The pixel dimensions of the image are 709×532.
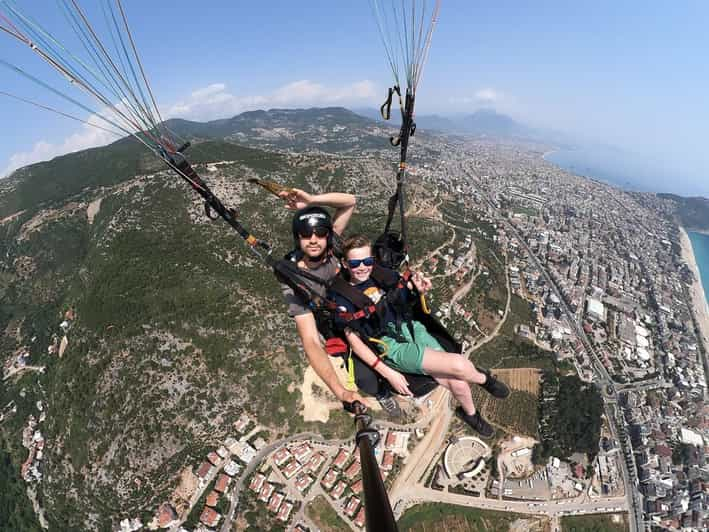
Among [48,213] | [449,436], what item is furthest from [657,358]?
[48,213]

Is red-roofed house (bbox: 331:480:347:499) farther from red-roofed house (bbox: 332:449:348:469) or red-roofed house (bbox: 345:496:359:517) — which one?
red-roofed house (bbox: 332:449:348:469)

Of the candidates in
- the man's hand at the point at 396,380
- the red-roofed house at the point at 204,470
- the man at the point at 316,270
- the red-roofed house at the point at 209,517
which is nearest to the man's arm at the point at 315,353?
the man at the point at 316,270

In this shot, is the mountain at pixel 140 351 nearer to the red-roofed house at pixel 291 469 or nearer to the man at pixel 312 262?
the red-roofed house at pixel 291 469

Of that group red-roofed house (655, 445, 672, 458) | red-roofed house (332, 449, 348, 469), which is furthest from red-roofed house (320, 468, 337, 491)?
red-roofed house (655, 445, 672, 458)

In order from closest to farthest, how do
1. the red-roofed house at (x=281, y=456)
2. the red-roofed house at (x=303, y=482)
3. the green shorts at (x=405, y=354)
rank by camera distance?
the green shorts at (x=405, y=354) < the red-roofed house at (x=303, y=482) < the red-roofed house at (x=281, y=456)

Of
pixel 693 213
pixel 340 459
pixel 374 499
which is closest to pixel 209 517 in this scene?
pixel 340 459

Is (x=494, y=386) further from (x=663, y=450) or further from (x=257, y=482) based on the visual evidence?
(x=663, y=450)
